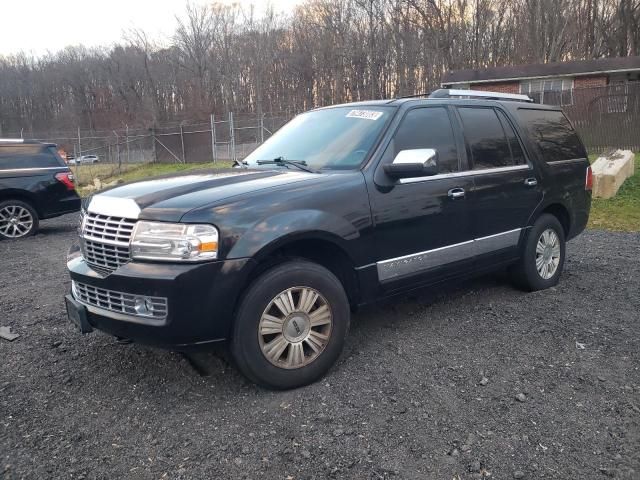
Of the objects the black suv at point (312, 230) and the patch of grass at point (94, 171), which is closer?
the black suv at point (312, 230)

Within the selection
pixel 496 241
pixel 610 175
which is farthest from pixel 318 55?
pixel 496 241

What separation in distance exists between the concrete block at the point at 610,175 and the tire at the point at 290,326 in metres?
9.00

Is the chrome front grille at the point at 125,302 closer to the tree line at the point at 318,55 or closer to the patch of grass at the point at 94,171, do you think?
the patch of grass at the point at 94,171

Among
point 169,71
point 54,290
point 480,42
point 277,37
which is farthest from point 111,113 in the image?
point 54,290

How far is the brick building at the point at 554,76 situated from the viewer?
23.9 meters

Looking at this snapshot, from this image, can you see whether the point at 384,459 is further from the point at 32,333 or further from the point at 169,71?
the point at 169,71

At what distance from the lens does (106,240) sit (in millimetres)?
3217

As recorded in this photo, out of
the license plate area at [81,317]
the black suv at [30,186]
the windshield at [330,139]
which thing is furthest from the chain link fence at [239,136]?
the license plate area at [81,317]

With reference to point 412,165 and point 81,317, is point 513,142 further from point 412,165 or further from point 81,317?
point 81,317

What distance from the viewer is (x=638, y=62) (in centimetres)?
2358

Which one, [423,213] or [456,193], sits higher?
[456,193]

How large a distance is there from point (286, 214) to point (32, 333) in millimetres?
2737

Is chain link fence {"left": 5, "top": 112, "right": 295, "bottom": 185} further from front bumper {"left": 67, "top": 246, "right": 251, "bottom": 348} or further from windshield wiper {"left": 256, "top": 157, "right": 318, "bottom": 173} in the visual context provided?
front bumper {"left": 67, "top": 246, "right": 251, "bottom": 348}

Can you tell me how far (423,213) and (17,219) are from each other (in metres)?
8.14
